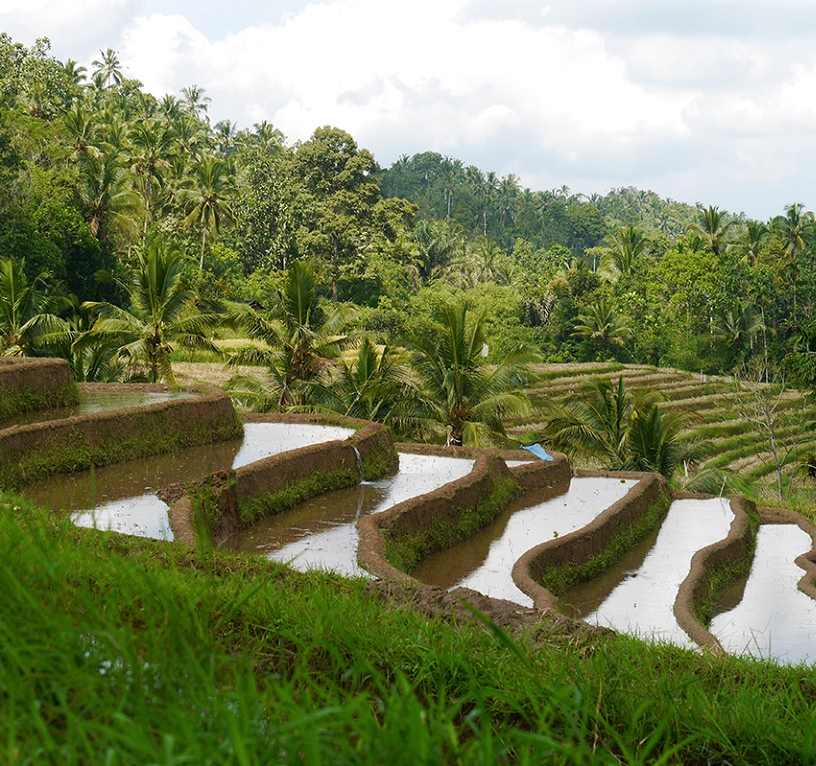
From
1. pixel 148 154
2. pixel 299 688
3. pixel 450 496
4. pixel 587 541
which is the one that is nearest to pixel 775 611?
pixel 587 541

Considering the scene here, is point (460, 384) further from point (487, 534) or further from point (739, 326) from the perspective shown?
point (739, 326)

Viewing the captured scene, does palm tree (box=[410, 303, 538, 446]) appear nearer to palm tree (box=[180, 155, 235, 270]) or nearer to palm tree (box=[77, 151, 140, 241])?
palm tree (box=[77, 151, 140, 241])

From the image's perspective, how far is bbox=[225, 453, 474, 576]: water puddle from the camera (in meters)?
10.6

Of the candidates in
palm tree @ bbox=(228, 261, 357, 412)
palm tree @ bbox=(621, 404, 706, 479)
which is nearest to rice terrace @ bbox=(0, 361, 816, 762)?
palm tree @ bbox=(621, 404, 706, 479)

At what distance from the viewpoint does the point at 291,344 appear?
2130 centimetres

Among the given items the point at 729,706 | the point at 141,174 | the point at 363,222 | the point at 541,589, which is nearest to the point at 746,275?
the point at 363,222

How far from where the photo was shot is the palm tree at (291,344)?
68.7 feet

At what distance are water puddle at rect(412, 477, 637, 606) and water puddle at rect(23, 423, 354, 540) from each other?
3.09 metres

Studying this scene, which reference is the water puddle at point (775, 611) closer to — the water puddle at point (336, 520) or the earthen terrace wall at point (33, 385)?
the water puddle at point (336, 520)

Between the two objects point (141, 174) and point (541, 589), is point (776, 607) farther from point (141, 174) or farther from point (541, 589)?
point (141, 174)

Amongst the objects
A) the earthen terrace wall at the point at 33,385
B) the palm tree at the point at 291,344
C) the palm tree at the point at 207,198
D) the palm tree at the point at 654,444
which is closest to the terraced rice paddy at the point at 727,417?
the palm tree at the point at 654,444

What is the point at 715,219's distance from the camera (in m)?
57.6

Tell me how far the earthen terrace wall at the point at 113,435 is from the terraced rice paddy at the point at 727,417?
669 inches

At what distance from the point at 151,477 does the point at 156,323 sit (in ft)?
29.2
